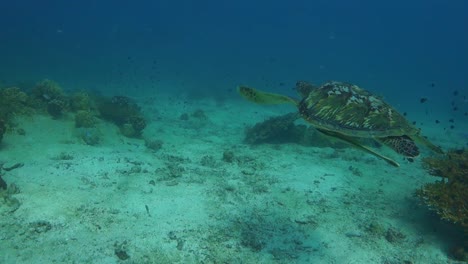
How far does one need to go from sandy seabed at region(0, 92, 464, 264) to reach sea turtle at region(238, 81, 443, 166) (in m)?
2.29

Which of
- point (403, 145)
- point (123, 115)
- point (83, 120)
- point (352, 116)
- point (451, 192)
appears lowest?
point (123, 115)

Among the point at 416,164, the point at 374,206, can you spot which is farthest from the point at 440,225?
the point at 416,164

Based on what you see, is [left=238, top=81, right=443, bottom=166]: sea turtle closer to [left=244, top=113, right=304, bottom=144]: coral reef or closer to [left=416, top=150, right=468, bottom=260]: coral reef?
[left=416, top=150, right=468, bottom=260]: coral reef

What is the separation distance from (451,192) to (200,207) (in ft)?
17.4

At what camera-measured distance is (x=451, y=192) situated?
258 inches

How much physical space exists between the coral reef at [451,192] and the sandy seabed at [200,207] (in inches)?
24.2

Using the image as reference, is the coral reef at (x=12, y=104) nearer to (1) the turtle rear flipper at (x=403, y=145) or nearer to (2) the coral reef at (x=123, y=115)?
(2) the coral reef at (x=123, y=115)

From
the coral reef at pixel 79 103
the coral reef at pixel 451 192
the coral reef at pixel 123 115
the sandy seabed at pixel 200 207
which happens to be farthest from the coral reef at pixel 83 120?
the coral reef at pixel 451 192

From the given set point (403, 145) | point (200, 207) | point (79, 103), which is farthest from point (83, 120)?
point (403, 145)

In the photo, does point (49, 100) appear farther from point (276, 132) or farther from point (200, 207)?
point (276, 132)

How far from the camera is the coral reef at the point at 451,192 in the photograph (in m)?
6.11

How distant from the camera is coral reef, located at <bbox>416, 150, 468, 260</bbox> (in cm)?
611

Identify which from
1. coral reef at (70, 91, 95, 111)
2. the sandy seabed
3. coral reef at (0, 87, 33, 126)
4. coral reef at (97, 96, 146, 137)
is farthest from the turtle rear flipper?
coral reef at (70, 91, 95, 111)

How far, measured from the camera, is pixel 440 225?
678 centimetres
